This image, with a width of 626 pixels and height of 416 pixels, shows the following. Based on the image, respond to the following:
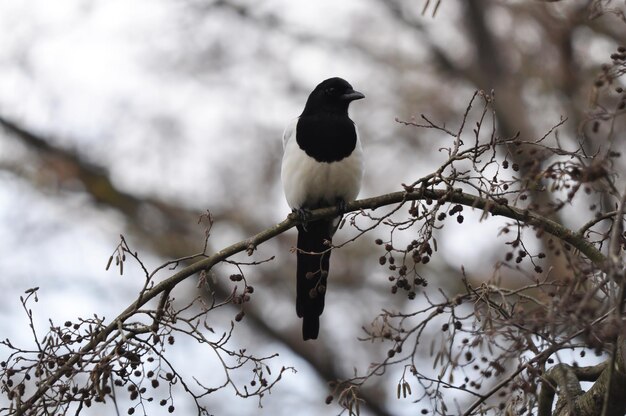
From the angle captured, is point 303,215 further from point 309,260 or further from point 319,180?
point 309,260

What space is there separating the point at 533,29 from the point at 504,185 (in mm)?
10349

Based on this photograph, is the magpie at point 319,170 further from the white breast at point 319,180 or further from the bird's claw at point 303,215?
the bird's claw at point 303,215

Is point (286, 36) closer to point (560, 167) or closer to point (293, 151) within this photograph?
point (293, 151)

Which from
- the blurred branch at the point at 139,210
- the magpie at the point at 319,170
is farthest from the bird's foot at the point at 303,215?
the blurred branch at the point at 139,210

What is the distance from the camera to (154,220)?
12.1 meters

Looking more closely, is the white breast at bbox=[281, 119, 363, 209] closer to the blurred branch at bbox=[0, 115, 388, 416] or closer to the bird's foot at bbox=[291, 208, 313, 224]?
the bird's foot at bbox=[291, 208, 313, 224]

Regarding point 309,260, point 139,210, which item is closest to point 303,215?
point 309,260

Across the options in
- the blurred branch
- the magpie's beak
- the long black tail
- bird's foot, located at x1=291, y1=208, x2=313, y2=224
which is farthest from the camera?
the blurred branch

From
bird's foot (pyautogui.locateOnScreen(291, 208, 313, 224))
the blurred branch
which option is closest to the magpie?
bird's foot (pyautogui.locateOnScreen(291, 208, 313, 224))

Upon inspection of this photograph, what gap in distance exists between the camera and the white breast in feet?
16.5

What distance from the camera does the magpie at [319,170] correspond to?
5.03 m

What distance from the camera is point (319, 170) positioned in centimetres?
503

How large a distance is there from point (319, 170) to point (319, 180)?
5cm

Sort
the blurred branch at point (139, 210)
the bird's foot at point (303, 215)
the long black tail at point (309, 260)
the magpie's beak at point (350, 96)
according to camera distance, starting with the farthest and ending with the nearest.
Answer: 1. the blurred branch at point (139, 210)
2. the magpie's beak at point (350, 96)
3. the long black tail at point (309, 260)
4. the bird's foot at point (303, 215)
